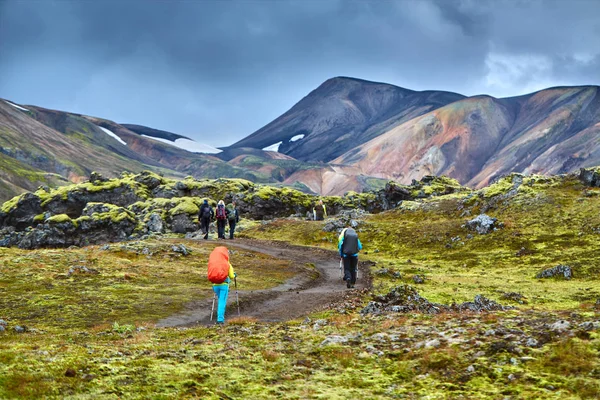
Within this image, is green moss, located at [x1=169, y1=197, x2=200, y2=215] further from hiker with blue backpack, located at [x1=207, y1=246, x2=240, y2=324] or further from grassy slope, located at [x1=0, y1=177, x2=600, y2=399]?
hiker with blue backpack, located at [x1=207, y1=246, x2=240, y2=324]

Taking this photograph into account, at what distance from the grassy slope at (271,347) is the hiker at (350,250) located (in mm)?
2311

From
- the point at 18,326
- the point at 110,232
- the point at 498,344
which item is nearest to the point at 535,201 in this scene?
the point at 498,344

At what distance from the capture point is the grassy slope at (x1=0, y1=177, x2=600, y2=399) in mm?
9594

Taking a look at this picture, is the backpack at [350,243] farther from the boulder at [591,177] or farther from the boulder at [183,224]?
the boulder at [183,224]

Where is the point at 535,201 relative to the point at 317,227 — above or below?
above

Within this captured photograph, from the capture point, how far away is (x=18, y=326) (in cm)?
1722

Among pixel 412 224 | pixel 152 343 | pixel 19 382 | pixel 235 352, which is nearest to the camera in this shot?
pixel 19 382

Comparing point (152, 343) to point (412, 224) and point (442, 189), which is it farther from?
point (442, 189)

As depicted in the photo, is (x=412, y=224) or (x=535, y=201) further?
(x=412, y=224)

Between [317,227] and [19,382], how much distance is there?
57288 millimetres

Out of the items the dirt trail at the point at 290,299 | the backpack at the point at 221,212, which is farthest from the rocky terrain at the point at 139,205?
the dirt trail at the point at 290,299

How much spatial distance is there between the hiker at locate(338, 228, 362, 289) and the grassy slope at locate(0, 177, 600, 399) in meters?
2.31

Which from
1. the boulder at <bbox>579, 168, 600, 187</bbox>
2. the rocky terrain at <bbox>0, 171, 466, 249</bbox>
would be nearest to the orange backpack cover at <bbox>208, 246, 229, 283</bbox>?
the boulder at <bbox>579, 168, 600, 187</bbox>

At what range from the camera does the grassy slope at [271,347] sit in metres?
9.59
